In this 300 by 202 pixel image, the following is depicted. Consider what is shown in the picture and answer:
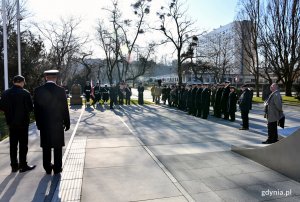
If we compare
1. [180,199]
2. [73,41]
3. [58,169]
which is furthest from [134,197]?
[73,41]

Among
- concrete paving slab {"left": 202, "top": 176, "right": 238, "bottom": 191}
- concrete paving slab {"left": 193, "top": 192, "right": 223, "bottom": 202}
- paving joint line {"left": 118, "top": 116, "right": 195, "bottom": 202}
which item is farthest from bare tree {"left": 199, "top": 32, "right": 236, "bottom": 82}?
concrete paving slab {"left": 193, "top": 192, "right": 223, "bottom": 202}

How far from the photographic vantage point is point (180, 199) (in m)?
4.34

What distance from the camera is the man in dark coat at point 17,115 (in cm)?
564

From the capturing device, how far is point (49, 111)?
5410 mm

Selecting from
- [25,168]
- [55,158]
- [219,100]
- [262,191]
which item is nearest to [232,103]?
[219,100]

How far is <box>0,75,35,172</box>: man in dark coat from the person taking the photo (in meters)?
5.64

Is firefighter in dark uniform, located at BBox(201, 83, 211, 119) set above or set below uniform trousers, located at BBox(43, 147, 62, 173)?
above

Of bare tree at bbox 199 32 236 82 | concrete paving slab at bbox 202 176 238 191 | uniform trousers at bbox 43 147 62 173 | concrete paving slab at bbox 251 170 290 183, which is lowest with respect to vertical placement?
concrete paving slab at bbox 202 176 238 191

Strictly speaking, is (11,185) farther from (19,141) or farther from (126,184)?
(126,184)

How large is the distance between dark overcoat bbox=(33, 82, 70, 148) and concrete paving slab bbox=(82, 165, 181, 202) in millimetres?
935

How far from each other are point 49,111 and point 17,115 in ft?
2.39

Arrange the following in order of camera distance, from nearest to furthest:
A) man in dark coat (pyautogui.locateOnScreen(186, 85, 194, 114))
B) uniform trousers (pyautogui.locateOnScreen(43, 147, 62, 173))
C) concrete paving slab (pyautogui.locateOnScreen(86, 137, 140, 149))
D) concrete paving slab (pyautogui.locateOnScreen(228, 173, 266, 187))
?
concrete paving slab (pyautogui.locateOnScreen(228, 173, 266, 187)) → uniform trousers (pyautogui.locateOnScreen(43, 147, 62, 173)) → concrete paving slab (pyautogui.locateOnScreen(86, 137, 140, 149)) → man in dark coat (pyautogui.locateOnScreen(186, 85, 194, 114))

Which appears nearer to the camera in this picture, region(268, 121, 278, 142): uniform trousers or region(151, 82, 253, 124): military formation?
region(268, 121, 278, 142): uniform trousers

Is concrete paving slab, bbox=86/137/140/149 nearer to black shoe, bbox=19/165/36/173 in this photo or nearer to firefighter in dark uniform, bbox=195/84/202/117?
black shoe, bbox=19/165/36/173
